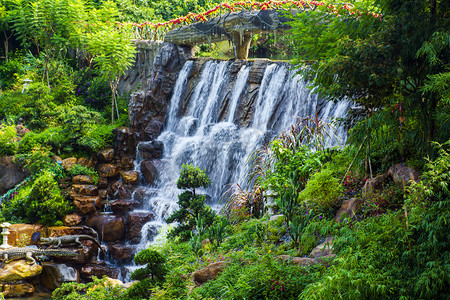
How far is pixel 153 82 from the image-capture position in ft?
49.0

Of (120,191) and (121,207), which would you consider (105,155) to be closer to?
(120,191)

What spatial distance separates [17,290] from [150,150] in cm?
613

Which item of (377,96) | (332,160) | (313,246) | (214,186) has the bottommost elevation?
(214,186)

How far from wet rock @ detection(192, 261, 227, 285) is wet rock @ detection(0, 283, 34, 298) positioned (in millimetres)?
5212

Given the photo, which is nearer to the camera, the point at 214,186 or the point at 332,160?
the point at 332,160

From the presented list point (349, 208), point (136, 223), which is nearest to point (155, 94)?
point (136, 223)

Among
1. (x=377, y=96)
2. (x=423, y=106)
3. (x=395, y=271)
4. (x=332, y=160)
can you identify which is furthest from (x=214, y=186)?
(x=395, y=271)

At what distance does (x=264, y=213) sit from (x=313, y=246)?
212 centimetres

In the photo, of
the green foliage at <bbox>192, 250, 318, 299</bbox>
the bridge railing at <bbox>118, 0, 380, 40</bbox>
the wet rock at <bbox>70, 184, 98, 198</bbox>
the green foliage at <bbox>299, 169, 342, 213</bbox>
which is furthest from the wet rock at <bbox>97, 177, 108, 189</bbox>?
the green foliage at <bbox>192, 250, 318, 299</bbox>

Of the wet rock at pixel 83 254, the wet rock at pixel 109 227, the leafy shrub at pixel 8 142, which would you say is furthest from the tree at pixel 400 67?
the leafy shrub at pixel 8 142

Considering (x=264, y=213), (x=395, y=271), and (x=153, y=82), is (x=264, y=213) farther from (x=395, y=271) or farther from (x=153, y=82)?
(x=153, y=82)

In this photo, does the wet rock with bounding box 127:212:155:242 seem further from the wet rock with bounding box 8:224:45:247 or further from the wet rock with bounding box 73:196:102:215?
the wet rock with bounding box 8:224:45:247

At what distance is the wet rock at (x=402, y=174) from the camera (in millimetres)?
5007

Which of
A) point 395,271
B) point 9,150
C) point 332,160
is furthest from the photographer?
point 9,150
